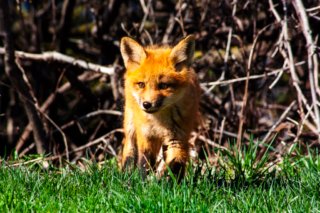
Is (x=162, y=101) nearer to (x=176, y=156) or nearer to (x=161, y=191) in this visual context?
(x=176, y=156)

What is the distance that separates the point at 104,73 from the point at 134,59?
114 inches

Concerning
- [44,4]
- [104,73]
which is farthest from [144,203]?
[44,4]

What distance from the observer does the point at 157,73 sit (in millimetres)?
6020

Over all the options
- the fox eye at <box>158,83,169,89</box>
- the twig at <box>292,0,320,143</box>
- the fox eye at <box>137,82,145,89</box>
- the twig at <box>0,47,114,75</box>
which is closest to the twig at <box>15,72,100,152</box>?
the twig at <box>0,47,114,75</box>

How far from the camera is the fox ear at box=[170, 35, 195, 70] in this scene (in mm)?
6109

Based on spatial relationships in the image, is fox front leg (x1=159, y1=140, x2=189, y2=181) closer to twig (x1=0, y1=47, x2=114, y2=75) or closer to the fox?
the fox

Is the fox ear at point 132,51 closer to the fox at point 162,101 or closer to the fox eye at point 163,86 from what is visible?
the fox at point 162,101

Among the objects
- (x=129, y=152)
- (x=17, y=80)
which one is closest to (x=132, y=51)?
(x=129, y=152)

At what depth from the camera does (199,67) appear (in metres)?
9.55

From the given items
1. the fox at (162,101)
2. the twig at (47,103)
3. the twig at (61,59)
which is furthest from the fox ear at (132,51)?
the twig at (47,103)

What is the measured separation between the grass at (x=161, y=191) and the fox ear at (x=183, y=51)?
99cm

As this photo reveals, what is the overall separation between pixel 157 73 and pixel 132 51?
1.28 feet

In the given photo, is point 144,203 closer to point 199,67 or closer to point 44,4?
point 199,67

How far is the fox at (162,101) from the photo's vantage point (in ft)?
19.5
